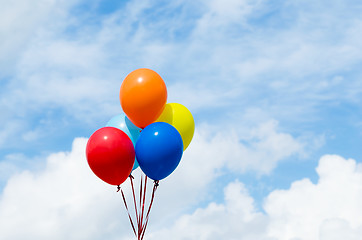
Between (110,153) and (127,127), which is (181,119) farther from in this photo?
(110,153)

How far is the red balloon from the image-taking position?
43.5ft

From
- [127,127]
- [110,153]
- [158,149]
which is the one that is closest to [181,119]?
A: [127,127]

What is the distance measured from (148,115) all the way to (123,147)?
1.10 m

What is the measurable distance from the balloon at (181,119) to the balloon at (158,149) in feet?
2.70

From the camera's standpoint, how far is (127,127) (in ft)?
48.2

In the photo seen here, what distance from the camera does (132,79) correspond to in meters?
14.0

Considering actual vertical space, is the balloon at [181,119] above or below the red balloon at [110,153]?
above

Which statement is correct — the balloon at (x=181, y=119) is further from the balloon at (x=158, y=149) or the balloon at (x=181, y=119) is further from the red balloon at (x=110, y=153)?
the red balloon at (x=110, y=153)

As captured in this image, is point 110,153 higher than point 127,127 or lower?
lower

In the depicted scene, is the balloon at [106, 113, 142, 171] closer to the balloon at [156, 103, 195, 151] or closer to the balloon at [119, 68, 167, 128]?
the balloon at [119, 68, 167, 128]

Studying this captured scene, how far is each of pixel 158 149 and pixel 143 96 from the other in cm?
134

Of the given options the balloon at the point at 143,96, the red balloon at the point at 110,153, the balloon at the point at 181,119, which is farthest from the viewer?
the balloon at the point at 181,119

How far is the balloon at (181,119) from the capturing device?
47.7 ft

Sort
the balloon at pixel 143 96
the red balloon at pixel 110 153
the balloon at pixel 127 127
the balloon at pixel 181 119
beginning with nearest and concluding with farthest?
the red balloon at pixel 110 153, the balloon at pixel 143 96, the balloon at pixel 181 119, the balloon at pixel 127 127
